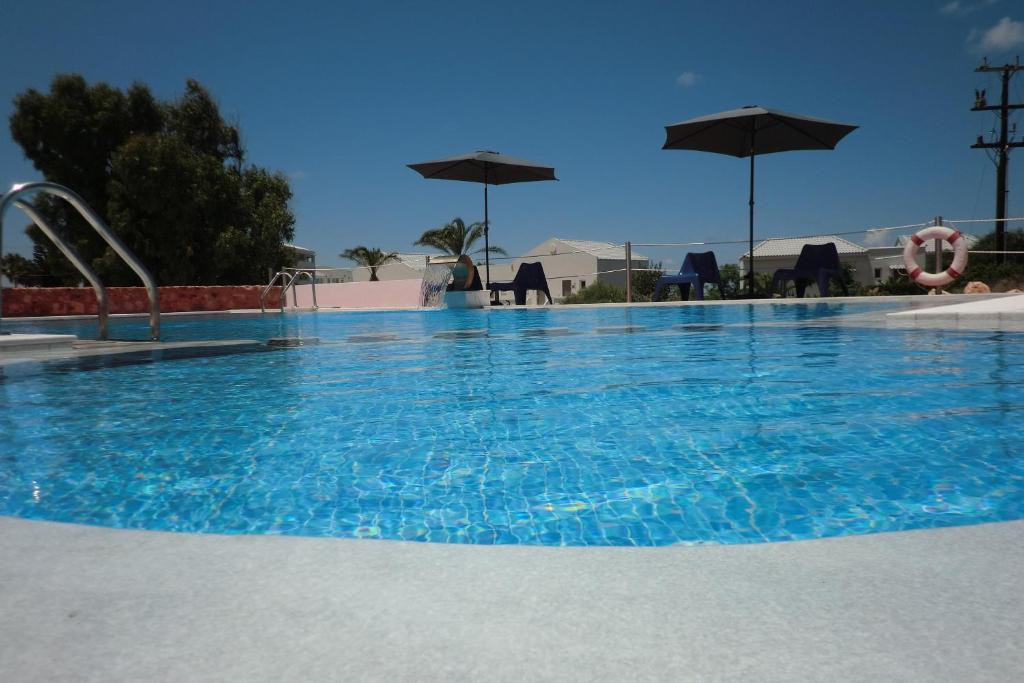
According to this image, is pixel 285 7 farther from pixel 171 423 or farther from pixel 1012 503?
pixel 1012 503

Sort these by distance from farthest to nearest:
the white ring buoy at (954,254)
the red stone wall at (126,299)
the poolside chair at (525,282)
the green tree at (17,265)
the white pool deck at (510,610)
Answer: the green tree at (17,265)
the poolside chair at (525,282)
the red stone wall at (126,299)
the white ring buoy at (954,254)
the white pool deck at (510,610)

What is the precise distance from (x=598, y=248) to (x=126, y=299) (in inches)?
1116

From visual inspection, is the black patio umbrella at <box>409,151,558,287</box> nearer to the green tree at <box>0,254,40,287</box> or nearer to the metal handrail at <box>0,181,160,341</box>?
the metal handrail at <box>0,181,160,341</box>

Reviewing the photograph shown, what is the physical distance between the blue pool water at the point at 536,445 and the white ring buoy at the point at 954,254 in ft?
23.5

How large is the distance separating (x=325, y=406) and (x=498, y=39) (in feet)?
73.0

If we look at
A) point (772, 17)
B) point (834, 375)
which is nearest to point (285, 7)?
point (772, 17)

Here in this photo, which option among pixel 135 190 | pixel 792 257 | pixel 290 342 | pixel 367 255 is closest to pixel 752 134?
pixel 290 342

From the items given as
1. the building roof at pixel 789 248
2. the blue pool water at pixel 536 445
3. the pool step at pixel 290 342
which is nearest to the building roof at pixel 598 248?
the building roof at pixel 789 248

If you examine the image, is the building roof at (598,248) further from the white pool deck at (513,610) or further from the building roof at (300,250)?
the white pool deck at (513,610)

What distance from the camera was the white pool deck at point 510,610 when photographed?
1.08 metres

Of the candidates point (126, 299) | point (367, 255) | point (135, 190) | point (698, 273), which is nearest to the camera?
point (698, 273)

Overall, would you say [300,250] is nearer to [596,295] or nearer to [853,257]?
[596,295]

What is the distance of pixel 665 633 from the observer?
3.88ft

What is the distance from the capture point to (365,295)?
73.3 feet
